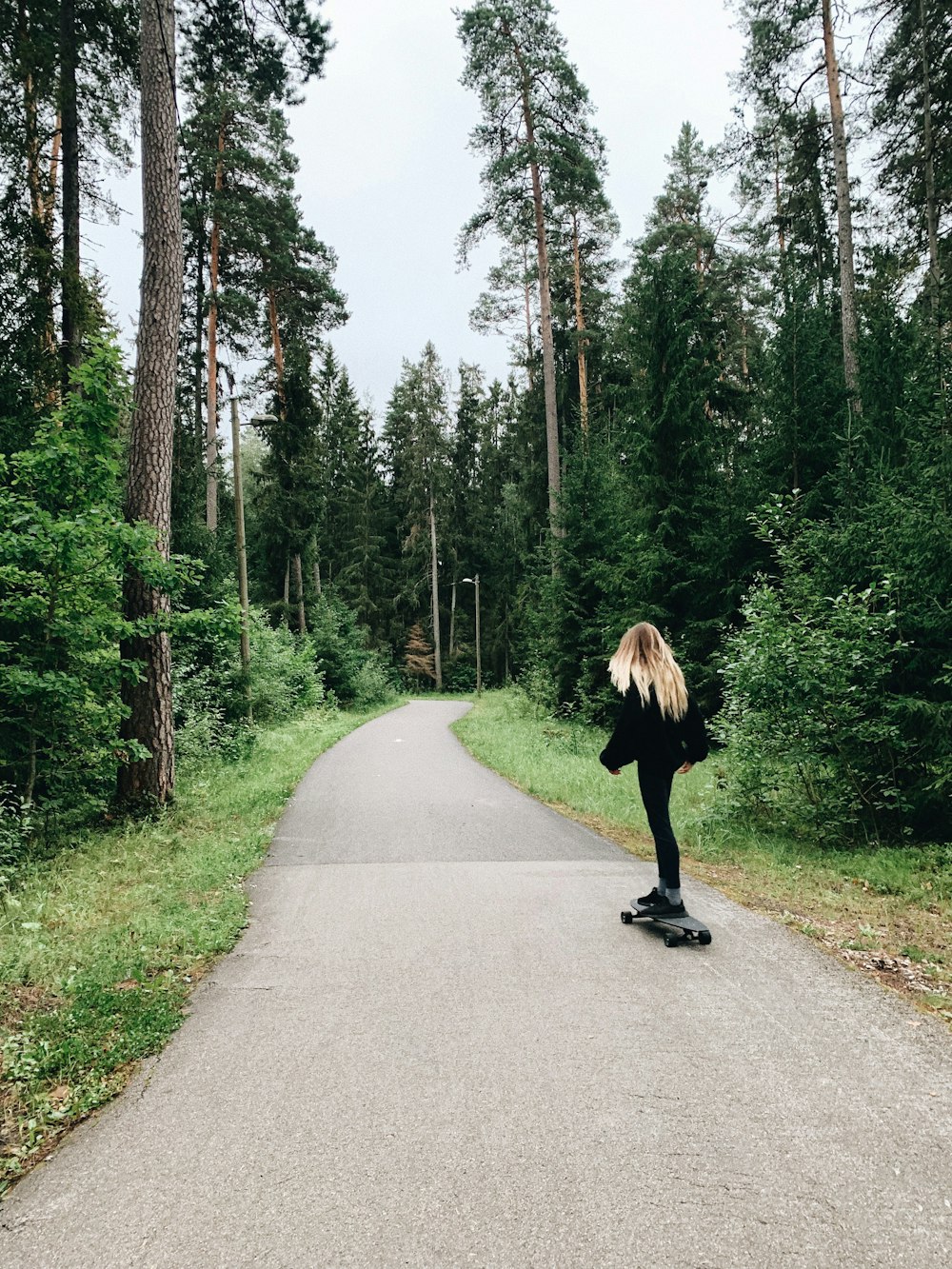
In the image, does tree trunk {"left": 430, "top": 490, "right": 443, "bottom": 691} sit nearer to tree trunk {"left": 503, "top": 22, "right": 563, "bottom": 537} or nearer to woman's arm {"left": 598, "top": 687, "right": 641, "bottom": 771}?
tree trunk {"left": 503, "top": 22, "right": 563, "bottom": 537}

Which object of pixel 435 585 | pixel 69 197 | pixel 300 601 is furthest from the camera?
pixel 435 585

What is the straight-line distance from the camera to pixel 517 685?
93.6 feet

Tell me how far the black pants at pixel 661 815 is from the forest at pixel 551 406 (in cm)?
288

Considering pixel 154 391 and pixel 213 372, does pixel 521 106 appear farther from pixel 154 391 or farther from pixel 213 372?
pixel 154 391

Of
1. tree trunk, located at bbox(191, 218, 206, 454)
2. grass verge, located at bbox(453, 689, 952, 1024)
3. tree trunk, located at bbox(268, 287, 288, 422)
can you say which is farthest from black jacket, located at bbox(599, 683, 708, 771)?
tree trunk, located at bbox(268, 287, 288, 422)

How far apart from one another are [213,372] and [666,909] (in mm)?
22553

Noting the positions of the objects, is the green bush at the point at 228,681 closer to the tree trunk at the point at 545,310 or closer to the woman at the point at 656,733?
the woman at the point at 656,733

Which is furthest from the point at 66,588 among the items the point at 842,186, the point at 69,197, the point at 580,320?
the point at 580,320

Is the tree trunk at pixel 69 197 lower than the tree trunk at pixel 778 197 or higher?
lower

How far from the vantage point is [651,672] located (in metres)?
4.94

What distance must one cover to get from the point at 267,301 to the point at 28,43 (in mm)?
15100

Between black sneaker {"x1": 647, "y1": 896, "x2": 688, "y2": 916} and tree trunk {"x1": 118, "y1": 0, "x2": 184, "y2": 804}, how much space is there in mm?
5842

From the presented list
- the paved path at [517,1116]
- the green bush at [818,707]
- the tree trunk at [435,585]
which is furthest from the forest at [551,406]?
the tree trunk at [435,585]

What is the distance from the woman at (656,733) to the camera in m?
4.88
